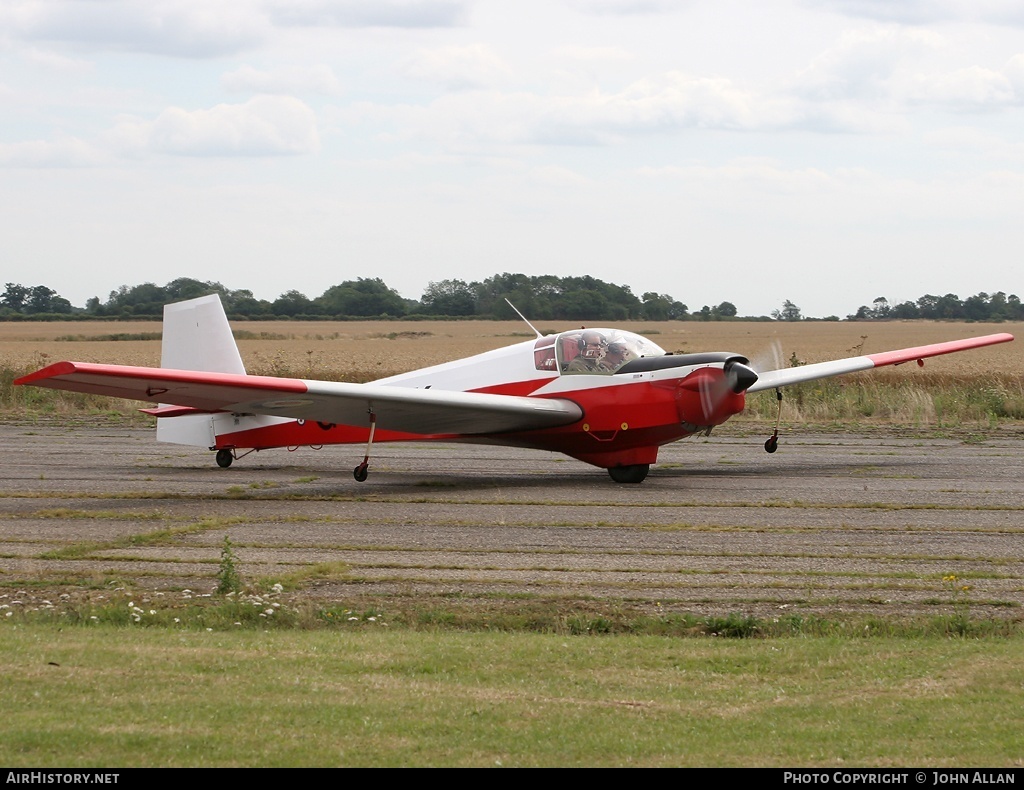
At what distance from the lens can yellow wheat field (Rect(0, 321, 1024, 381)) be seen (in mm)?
41906

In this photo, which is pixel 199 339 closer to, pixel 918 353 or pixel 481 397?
pixel 481 397

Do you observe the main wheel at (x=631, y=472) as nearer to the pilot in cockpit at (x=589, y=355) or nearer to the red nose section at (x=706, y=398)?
the red nose section at (x=706, y=398)

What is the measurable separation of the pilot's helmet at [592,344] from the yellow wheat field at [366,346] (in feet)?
55.0

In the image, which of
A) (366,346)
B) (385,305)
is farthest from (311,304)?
(366,346)

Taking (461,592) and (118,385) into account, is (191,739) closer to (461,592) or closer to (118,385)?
(461,592)

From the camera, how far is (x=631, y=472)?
16656mm

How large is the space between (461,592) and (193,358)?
938 centimetres

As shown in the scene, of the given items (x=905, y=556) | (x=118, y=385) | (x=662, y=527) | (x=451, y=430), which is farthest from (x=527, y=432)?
(x=905, y=556)

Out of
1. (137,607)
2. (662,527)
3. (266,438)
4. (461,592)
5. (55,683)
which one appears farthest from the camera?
(266,438)

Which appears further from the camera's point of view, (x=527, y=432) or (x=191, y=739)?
(x=527, y=432)

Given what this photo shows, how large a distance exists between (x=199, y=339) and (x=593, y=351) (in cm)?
576

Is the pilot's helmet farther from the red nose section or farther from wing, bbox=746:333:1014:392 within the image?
wing, bbox=746:333:1014:392

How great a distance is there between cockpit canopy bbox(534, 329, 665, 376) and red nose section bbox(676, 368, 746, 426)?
84cm

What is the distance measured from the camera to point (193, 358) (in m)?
17.5
